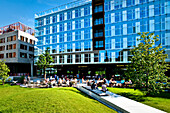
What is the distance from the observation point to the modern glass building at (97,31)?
27.4 meters

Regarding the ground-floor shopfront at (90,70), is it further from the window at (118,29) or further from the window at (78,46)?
the window at (118,29)

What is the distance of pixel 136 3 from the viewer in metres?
28.8

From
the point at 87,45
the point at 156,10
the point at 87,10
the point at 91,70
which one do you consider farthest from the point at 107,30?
the point at 91,70

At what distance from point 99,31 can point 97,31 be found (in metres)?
0.59

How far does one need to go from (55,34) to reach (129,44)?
23606 mm

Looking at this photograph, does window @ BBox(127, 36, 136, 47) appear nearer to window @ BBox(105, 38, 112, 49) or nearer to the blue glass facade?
the blue glass facade

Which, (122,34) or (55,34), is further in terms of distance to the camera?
(55,34)

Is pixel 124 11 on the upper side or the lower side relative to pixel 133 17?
upper

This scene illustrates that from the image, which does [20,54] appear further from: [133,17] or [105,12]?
[133,17]

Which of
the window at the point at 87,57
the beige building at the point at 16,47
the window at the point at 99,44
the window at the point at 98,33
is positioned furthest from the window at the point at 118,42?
the beige building at the point at 16,47

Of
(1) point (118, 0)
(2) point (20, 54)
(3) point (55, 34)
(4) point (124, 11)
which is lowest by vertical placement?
(2) point (20, 54)

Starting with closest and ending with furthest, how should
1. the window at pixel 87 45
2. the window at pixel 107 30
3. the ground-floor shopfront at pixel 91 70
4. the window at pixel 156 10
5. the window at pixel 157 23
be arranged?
the window at pixel 157 23
the window at pixel 156 10
the ground-floor shopfront at pixel 91 70
the window at pixel 107 30
the window at pixel 87 45

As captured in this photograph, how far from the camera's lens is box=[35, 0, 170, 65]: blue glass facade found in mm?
27062

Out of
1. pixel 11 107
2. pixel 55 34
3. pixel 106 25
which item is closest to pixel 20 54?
pixel 55 34
